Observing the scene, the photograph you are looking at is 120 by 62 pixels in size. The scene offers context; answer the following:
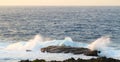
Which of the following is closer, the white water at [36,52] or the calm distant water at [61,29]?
the white water at [36,52]

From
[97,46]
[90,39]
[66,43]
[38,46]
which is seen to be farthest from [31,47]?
[90,39]

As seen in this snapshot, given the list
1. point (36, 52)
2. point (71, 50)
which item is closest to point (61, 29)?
point (36, 52)

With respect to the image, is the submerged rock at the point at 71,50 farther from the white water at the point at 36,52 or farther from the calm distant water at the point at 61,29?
the calm distant water at the point at 61,29

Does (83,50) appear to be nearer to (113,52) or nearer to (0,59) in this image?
(113,52)

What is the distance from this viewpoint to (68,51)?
A: 38.2 metres

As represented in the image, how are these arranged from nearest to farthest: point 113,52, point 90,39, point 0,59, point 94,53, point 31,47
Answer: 1. point 0,59
2. point 94,53
3. point 113,52
4. point 31,47
5. point 90,39

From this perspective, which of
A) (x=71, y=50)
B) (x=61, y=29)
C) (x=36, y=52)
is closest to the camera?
A: (x=71, y=50)

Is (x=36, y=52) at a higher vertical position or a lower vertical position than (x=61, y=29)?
lower

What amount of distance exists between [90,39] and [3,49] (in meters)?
→ 19.8

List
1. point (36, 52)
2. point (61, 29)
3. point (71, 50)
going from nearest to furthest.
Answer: point (71, 50) → point (36, 52) → point (61, 29)

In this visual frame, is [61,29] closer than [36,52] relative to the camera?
No

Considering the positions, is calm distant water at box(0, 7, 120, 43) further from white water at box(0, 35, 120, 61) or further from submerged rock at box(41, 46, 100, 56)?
submerged rock at box(41, 46, 100, 56)

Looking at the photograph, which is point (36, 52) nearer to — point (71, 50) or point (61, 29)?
point (71, 50)

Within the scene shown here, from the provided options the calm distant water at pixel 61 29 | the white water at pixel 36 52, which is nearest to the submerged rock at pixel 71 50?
the white water at pixel 36 52
